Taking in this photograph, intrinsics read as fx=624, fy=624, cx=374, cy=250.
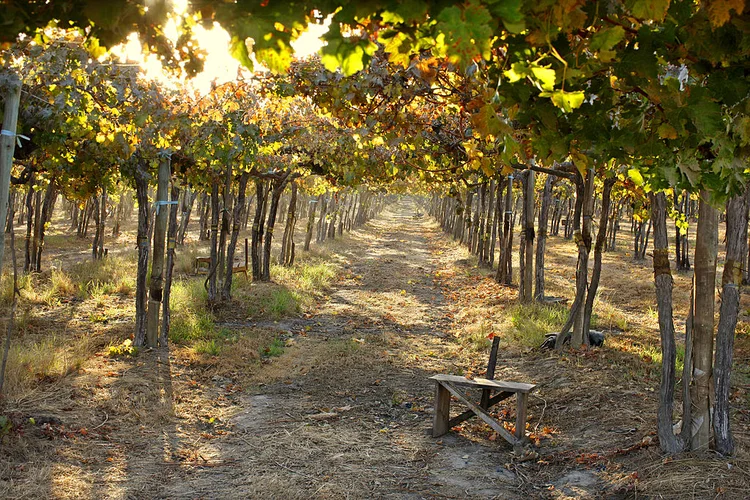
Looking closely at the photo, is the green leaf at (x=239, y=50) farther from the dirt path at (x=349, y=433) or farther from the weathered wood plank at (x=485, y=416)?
the weathered wood plank at (x=485, y=416)

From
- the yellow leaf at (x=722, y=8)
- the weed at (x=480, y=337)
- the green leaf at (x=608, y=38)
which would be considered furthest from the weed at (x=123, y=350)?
the yellow leaf at (x=722, y=8)

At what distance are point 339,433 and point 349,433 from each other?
10cm

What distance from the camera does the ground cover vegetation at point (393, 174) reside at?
6.99 ft

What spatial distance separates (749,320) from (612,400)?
6864 millimetres

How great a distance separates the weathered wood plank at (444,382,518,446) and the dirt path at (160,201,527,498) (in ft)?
0.48

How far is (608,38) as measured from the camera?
208 cm

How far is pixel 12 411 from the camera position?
18.5ft

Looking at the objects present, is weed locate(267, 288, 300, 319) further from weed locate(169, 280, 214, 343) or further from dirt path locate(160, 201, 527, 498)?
weed locate(169, 280, 214, 343)

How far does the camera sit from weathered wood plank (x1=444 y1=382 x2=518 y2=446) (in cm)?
570

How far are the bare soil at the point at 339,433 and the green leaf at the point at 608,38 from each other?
348 centimetres

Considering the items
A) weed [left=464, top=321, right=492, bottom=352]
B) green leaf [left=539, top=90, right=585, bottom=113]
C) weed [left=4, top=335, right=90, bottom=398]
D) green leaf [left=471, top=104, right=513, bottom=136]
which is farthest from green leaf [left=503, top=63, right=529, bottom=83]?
weed [left=464, top=321, right=492, bottom=352]

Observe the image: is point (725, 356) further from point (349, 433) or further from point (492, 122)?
point (492, 122)

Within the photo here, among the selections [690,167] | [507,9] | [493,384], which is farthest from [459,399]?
[507,9]

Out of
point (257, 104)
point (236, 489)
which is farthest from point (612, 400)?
point (257, 104)
